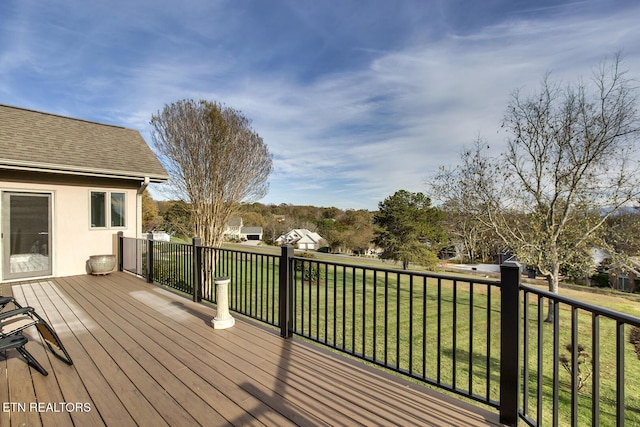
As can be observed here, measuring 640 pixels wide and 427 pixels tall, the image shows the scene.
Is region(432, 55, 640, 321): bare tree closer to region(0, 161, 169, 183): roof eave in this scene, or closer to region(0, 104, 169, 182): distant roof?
region(0, 161, 169, 183): roof eave

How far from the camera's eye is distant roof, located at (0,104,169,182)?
588cm

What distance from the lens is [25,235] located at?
20.1 ft

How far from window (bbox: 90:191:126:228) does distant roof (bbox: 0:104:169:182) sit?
659 mm

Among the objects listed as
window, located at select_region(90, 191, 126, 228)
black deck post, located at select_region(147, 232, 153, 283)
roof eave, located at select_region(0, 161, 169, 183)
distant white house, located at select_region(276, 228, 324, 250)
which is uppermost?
roof eave, located at select_region(0, 161, 169, 183)

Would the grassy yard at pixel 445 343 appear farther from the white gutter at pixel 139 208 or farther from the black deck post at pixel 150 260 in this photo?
the white gutter at pixel 139 208

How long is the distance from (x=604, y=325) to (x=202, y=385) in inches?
538

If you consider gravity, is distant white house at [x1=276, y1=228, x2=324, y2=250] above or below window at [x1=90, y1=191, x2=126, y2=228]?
below

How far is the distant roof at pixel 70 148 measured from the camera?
5.88 metres

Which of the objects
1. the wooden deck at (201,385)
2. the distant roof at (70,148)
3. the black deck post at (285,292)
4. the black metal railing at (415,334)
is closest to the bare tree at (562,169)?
the black metal railing at (415,334)

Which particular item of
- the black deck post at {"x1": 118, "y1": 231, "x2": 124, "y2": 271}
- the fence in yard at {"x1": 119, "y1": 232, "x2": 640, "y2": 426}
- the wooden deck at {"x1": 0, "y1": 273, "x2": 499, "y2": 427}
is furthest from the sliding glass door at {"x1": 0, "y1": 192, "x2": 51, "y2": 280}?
the wooden deck at {"x1": 0, "y1": 273, "x2": 499, "y2": 427}

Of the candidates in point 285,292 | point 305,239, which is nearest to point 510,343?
point 285,292

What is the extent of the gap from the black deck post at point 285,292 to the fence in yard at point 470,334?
0.01 m

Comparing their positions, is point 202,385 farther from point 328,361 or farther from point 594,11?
point 594,11

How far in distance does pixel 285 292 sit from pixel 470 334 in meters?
1.83
